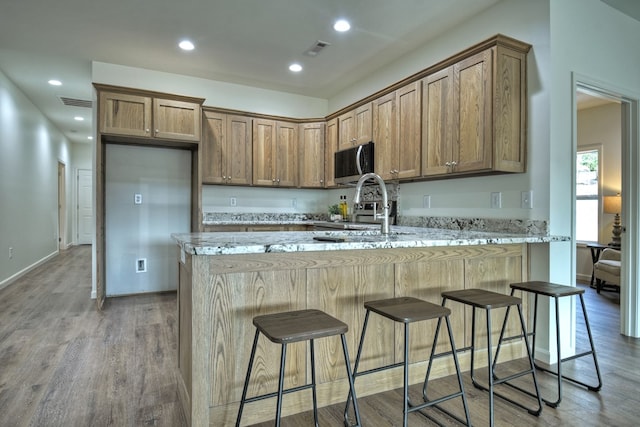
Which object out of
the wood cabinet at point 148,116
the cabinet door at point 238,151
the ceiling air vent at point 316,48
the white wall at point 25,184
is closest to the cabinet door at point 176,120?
the wood cabinet at point 148,116

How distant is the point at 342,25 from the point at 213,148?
2.17 m

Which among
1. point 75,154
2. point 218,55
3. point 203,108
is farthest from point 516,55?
point 75,154

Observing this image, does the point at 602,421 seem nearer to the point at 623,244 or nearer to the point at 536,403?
the point at 536,403

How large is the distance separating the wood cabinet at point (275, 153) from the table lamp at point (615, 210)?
14.1ft

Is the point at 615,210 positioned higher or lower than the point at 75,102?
lower

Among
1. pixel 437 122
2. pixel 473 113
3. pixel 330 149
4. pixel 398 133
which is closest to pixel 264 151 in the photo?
pixel 330 149

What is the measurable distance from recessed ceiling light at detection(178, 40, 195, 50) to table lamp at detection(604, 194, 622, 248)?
557 cm

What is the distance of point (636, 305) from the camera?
3096 mm

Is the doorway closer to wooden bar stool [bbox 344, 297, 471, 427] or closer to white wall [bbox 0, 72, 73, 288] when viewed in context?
white wall [bbox 0, 72, 73, 288]

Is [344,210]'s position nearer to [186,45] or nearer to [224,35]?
[224,35]

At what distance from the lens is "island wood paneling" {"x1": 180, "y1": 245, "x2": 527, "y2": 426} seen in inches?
67.8

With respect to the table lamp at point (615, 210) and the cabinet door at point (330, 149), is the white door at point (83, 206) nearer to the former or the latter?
the cabinet door at point (330, 149)

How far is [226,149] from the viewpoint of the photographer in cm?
463

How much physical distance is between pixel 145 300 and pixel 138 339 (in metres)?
1.35
